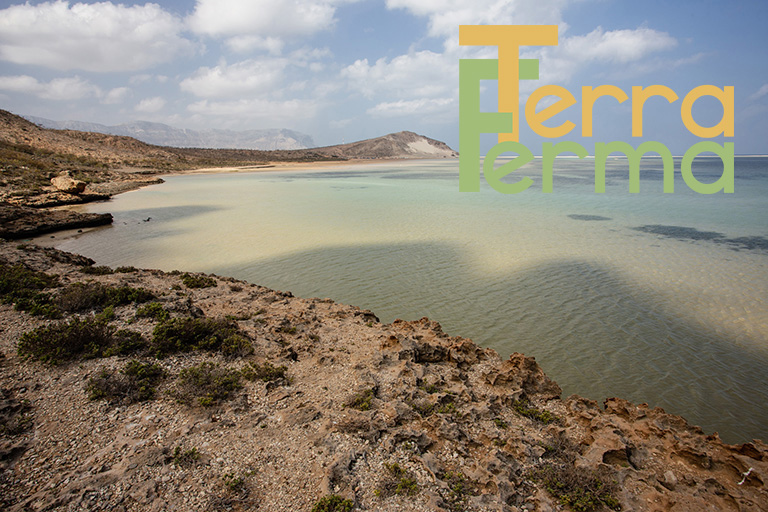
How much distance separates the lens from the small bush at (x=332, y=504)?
388 cm

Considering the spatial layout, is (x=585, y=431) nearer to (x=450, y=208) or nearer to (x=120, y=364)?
(x=120, y=364)

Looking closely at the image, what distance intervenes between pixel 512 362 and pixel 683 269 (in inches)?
400

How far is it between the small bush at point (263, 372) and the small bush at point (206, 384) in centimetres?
15

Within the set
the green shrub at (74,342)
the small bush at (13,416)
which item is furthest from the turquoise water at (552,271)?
the small bush at (13,416)

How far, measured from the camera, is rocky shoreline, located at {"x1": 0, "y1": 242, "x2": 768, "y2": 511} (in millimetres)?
4133

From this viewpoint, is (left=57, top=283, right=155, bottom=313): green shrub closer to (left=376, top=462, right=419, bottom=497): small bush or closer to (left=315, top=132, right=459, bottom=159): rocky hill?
(left=376, top=462, right=419, bottom=497): small bush

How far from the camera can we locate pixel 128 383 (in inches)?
218

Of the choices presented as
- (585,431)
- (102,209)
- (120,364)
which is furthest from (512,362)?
(102,209)

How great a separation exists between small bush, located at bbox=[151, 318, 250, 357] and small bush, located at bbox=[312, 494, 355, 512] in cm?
363

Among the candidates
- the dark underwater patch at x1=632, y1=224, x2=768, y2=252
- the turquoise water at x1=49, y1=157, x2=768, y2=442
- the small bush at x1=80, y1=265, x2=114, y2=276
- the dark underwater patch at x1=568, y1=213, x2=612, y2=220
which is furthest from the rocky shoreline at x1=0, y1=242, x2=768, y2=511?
the dark underwater patch at x1=568, y1=213, x2=612, y2=220

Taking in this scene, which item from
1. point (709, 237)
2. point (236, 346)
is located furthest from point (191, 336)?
point (709, 237)

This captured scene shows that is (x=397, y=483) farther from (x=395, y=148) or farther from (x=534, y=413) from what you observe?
(x=395, y=148)

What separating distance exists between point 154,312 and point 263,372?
10.3ft

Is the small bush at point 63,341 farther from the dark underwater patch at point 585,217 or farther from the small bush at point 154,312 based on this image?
the dark underwater patch at point 585,217
